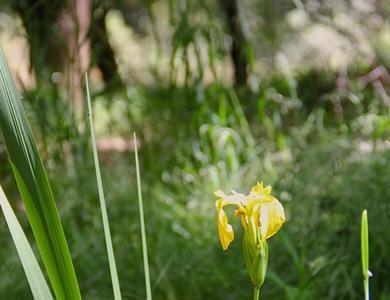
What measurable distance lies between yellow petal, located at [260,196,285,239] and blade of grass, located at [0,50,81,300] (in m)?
0.23

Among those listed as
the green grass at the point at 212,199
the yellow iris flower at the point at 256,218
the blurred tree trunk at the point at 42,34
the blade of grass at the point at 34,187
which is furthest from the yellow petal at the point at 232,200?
the blurred tree trunk at the point at 42,34

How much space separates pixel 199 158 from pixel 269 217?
6.90 feet

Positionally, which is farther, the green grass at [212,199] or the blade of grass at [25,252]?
the green grass at [212,199]

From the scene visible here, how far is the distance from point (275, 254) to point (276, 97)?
158cm

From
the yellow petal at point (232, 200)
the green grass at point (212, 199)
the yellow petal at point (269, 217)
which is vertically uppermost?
the yellow petal at point (232, 200)

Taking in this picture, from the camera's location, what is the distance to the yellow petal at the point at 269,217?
886mm

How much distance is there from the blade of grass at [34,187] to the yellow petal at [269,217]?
0.75 feet

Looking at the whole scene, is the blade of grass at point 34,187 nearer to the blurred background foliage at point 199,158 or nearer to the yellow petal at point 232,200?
the yellow petal at point 232,200

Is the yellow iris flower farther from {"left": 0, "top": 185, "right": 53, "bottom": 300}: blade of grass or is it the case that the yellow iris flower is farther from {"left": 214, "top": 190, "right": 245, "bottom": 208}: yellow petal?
{"left": 0, "top": 185, "right": 53, "bottom": 300}: blade of grass

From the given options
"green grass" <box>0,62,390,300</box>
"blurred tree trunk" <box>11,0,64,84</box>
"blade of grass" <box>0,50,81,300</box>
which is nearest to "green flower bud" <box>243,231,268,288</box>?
"blade of grass" <box>0,50,81,300</box>

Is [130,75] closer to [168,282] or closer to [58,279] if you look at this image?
[168,282]

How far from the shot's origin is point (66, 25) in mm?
3205

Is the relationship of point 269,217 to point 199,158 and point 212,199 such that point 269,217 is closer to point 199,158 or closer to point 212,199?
point 212,199

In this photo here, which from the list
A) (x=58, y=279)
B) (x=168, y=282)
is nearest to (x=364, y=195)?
(x=168, y=282)
